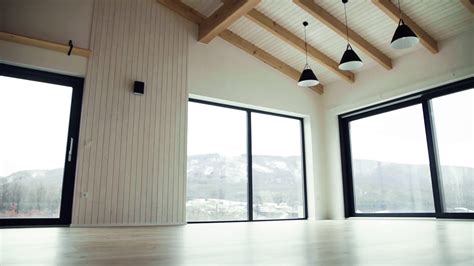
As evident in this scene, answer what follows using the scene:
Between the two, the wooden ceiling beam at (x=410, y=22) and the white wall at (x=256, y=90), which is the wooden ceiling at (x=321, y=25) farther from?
the white wall at (x=256, y=90)

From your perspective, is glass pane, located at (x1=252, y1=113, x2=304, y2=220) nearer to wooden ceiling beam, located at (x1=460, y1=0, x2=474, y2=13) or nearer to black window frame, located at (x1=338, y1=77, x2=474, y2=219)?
black window frame, located at (x1=338, y1=77, x2=474, y2=219)

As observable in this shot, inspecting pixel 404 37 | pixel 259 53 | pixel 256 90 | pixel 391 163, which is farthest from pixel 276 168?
pixel 404 37

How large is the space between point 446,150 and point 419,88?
1.05 meters

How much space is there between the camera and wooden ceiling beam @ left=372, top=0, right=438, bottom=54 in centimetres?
449

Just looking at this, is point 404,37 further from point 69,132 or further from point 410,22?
point 69,132

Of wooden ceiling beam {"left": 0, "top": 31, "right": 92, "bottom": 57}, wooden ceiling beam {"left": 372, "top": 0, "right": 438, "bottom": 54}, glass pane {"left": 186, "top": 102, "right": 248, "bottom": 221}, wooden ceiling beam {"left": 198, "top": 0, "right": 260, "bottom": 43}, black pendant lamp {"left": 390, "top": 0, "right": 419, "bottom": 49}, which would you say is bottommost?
glass pane {"left": 186, "top": 102, "right": 248, "bottom": 221}

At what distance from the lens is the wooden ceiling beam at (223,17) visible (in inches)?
181

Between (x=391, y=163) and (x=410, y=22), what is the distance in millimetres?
2329

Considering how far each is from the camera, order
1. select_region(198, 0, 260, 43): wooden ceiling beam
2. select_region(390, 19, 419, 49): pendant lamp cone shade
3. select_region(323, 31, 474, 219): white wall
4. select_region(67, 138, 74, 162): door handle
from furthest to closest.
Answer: select_region(323, 31, 474, 219): white wall < select_region(198, 0, 260, 43): wooden ceiling beam < select_region(67, 138, 74, 162): door handle < select_region(390, 19, 419, 49): pendant lamp cone shade

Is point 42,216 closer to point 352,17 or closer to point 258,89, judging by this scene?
point 258,89

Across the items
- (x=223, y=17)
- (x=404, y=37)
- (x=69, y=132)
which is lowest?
(x=69, y=132)

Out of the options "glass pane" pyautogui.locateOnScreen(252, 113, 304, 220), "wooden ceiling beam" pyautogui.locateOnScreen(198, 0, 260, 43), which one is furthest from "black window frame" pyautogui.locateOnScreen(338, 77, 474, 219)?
"wooden ceiling beam" pyautogui.locateOnScreen(198, 0, 260, 43)

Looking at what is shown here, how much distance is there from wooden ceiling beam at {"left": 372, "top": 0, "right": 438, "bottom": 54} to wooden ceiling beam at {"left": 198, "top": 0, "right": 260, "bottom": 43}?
172 centimetres

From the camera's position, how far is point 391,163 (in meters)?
5.71
